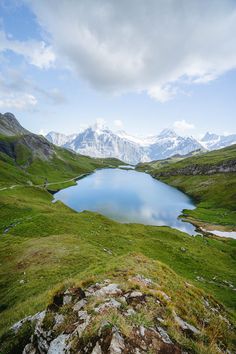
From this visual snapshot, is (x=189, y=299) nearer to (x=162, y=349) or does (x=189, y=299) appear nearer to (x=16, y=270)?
(x=162, y=349)

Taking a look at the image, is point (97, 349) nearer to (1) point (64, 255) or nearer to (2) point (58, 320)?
(2) point (58, 320)

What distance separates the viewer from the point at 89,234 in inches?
2009

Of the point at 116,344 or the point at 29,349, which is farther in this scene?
the point at 29,349

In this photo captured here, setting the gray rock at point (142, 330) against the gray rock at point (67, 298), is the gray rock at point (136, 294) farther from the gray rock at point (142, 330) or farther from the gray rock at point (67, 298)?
the gray rock at point (67, 298)

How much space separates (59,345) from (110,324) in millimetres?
2469

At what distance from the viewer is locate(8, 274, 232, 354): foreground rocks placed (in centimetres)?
982

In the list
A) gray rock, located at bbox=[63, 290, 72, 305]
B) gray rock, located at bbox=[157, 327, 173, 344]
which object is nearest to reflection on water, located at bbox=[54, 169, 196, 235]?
gray rock, located at bbox=[63, 290, 72, 305]

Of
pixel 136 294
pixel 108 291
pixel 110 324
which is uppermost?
pixel 110 324

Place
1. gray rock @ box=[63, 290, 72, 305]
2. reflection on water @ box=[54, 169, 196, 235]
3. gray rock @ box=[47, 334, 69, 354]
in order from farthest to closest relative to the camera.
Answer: reflection on water @ box=[54, 169, 196, 235], gray rock @ box=[63, 290, 72, 305], gray rock @ box=[47, 334, 69, 354]

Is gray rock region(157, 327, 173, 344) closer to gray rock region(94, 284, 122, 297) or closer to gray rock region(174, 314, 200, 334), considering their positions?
gray rock region(174, 314, 200, 334)

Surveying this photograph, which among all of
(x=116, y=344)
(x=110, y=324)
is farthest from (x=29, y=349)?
(x=116, y=344)

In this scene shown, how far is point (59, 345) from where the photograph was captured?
33.9ft

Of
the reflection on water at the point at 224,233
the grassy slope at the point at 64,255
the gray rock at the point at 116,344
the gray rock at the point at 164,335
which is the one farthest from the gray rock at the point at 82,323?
the reflection on water at the point at 224,233

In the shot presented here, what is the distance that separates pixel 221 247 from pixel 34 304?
2512 inches
